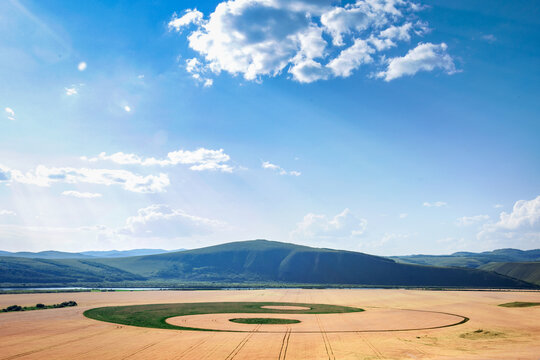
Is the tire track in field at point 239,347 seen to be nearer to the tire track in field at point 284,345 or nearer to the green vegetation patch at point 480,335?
the tire track in field at point 284,345

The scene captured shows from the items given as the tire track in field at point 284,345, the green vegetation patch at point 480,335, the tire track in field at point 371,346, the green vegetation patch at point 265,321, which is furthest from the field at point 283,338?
the green vegetation patch at point 265,321

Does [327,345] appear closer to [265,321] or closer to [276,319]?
[265,321]

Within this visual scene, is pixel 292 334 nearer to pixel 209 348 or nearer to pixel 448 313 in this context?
pixel 209 348

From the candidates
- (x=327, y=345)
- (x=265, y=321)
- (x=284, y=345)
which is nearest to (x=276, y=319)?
(x=265, y=321)

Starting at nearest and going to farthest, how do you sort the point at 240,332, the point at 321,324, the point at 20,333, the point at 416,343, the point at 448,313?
the point at 416,343 → the point at 20,333 → the point at 240,332 → the point at 321,324 → the point at 448,313

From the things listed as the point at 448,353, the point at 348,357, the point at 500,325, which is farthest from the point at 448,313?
the point at 348,357

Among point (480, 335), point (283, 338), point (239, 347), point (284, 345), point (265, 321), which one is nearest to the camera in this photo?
point (239, 347)

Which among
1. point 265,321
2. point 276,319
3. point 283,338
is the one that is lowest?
point 276,319
